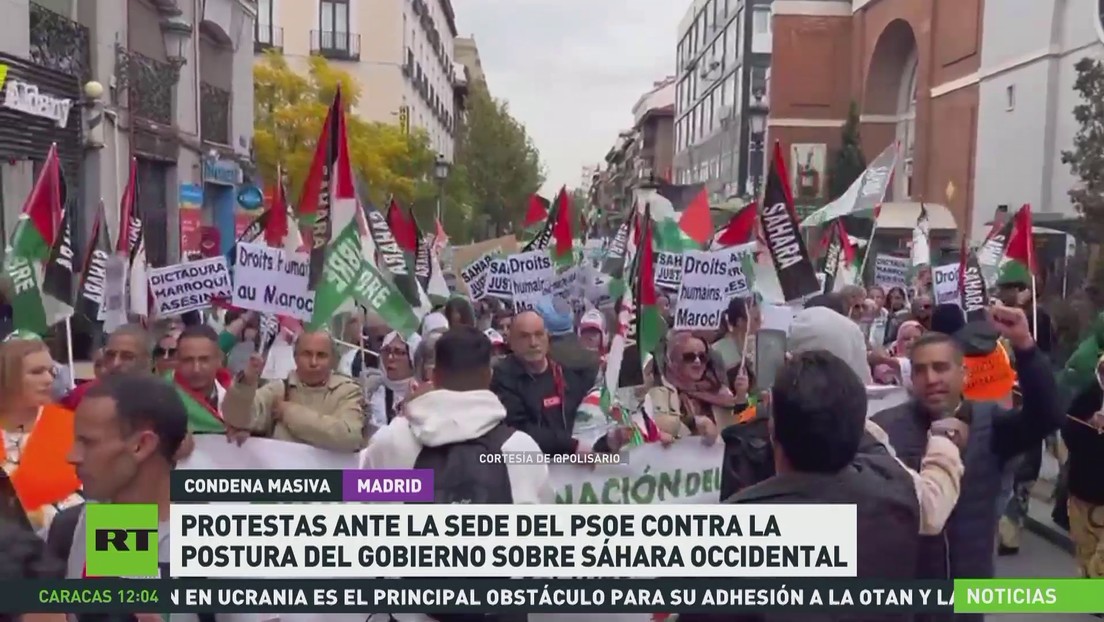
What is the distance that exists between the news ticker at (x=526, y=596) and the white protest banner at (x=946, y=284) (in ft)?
20.9

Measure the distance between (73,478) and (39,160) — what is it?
10823mm

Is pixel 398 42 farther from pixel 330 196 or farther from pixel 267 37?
pixel 267 37

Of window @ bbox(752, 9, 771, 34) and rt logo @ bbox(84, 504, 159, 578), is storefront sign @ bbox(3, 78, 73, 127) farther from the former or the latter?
window @ bbox(752, 9, 771, 34)

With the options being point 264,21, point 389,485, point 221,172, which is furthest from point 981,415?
point 221,172

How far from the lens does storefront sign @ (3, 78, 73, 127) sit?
36.8 ft

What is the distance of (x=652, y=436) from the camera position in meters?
4.59

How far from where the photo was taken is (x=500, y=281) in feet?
30.2

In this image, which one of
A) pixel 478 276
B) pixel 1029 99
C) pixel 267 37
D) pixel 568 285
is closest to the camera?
pixel 478 276

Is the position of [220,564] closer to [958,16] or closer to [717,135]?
[958,16]

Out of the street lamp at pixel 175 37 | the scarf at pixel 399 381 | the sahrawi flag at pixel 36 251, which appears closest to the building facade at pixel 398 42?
the scarf at pixel 399 381

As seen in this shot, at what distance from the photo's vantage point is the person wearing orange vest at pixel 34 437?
2939 millimetres

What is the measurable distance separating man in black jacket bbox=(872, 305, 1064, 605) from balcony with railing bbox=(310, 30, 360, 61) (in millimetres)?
4091

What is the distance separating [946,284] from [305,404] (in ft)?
20.9

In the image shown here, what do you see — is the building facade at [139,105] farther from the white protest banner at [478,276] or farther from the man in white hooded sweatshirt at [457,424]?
the man in white hooded sweatshirt at [457,424]
